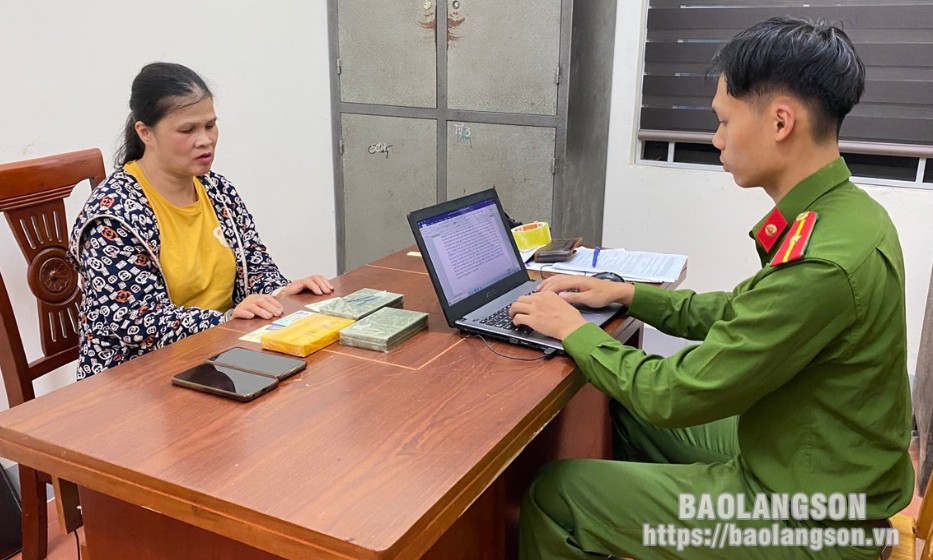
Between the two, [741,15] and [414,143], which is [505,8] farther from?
[741,15]

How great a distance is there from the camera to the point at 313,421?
1.12m

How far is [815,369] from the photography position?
1.16m

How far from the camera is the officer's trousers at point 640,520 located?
3.92ft

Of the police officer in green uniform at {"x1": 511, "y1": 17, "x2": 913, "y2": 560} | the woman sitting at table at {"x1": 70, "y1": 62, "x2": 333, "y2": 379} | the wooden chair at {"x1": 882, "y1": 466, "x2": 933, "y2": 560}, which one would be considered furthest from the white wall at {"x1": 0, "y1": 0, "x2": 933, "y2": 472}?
the police officer in green uniform at {"x1": 511, "y1": 17, "x2": 913, "y2": 560}

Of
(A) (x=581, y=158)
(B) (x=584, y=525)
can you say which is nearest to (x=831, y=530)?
(B) (x=584, y=525)

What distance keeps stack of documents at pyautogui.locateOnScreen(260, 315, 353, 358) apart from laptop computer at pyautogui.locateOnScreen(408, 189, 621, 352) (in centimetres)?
22

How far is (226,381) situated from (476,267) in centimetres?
59

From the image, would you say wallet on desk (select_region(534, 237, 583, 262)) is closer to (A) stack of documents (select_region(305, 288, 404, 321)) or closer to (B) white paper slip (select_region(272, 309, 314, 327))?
(A) stack of documents (select_region(305, 288, 404, 321))

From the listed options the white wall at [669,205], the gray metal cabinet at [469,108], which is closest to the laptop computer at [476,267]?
the gray metal cabinet at [469,108]

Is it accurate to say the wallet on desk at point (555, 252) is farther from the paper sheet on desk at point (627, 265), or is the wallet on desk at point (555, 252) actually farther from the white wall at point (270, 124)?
the white wall at point (270, 124)

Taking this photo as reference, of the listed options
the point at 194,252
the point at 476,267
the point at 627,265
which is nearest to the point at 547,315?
the point at 476,267

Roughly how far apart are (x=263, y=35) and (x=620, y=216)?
170cm

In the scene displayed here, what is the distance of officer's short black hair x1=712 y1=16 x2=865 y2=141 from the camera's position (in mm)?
1163

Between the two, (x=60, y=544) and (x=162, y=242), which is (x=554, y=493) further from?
(x=60, y=544)
